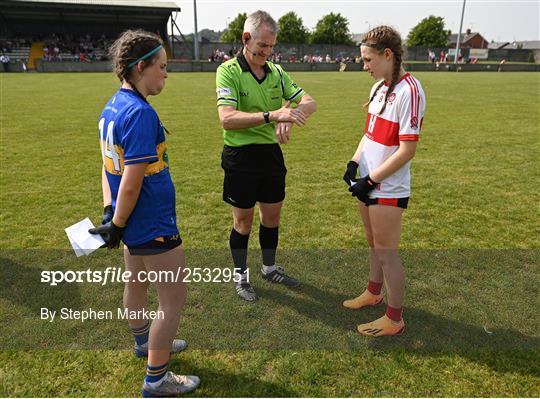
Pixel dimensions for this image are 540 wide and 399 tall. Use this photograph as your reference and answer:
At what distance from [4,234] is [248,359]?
142 inches

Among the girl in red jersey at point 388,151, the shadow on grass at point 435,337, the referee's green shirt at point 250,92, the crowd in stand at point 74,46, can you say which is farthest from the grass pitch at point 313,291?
the crowd in stand at point 74,46

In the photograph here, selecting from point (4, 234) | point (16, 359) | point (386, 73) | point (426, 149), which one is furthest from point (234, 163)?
point (426, 149)

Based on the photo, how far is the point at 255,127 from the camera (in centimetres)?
327

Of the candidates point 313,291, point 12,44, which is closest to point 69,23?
point 12,44

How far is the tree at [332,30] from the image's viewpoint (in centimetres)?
7469

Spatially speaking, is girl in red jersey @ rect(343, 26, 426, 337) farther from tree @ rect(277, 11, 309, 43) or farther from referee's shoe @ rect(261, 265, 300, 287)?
tree @ rect(277, 11, 309, 43)

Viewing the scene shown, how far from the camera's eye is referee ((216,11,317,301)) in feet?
9.87

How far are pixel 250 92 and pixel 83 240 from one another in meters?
1.70

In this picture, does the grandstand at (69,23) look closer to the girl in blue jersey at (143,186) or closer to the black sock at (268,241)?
the black sock at (268,241)

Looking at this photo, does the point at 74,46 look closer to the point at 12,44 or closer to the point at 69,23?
the point at 69,23

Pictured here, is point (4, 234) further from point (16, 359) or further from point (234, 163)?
point (234, 163)

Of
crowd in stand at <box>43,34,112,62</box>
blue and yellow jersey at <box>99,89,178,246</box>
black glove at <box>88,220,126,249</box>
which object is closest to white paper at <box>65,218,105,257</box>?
black glove at <box>88,220,126,249</box>

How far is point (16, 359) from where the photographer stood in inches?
113

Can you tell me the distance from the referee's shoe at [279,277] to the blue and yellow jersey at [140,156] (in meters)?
1.78
